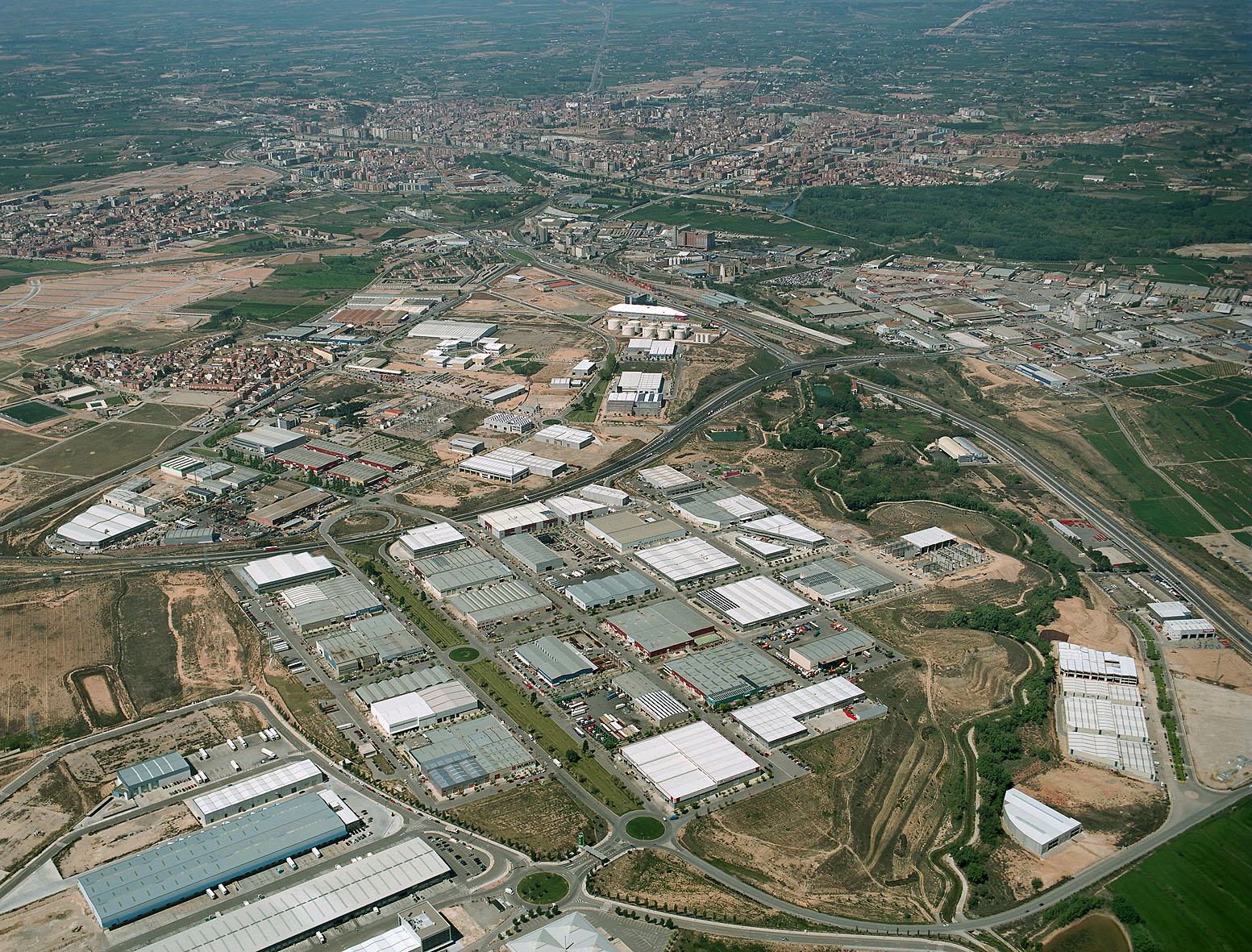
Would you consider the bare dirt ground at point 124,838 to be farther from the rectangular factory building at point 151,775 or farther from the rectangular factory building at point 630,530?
the rectangular factory building at point 630,530

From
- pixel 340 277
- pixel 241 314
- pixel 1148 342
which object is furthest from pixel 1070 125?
pixel 241 314

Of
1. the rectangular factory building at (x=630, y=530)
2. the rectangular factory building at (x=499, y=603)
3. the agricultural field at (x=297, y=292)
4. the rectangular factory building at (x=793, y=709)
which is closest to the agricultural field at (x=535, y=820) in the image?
the rectangular factory building at (x=793, y=709)

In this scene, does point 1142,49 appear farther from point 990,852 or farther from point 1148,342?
point 990,852

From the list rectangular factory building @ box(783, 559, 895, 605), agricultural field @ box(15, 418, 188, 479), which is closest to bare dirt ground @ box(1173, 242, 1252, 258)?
rectangular factory building @ box(783, 559, 895, 605)

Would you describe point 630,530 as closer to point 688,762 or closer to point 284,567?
point 284,567

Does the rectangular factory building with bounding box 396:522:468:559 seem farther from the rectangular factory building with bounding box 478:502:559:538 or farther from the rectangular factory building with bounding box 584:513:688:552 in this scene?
the rectangular factory building with bounding box 584:513:688:552

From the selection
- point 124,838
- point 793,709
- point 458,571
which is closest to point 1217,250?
point 793,709
